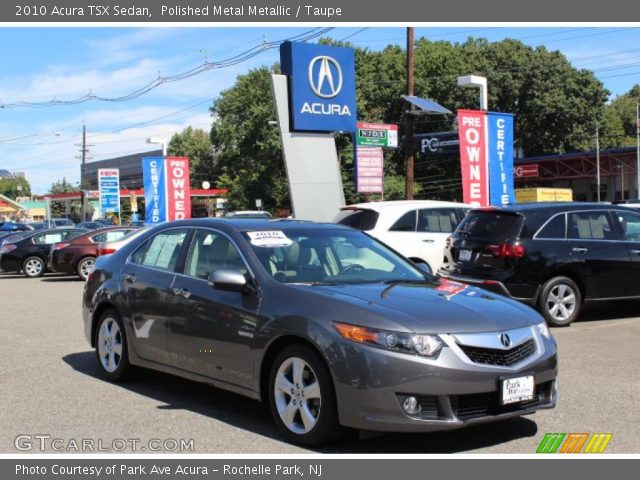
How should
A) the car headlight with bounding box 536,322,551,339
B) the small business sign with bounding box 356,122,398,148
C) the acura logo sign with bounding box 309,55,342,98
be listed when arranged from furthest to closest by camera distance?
the small business sign with bounding box 356,122,398,148 < the acura logo sign with bounding box 309,55,342,98 < the car headlight with bounding box 536,322,551,339

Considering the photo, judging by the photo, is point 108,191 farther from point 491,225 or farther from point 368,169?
point 491,225

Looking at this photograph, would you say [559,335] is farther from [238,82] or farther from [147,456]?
[238,82]

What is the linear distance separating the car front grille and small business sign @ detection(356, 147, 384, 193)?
22.5 meters

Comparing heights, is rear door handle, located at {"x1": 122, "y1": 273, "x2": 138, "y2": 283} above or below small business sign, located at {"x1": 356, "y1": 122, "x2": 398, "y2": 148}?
below

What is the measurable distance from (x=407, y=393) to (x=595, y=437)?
156 cm

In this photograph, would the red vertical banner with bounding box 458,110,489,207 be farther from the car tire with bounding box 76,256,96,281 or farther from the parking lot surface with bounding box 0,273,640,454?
the car tire with bounding box 76,256,96,281

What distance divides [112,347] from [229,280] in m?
2.29

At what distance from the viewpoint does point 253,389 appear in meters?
5.38

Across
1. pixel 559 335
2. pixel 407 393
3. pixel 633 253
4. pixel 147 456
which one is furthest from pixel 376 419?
pixel 633 253

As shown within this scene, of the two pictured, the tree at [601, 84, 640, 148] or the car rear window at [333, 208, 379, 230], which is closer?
the car rear window at [333, 208, 379, 230]

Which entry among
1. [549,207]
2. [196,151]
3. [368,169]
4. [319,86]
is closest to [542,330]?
[549,207]

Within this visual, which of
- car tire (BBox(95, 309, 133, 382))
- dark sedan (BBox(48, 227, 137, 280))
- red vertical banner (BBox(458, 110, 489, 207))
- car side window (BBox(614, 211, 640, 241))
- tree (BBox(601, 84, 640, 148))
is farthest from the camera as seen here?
tree (BBox(601, 84, 640, 148))

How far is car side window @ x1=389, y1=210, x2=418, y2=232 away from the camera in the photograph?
500 inches

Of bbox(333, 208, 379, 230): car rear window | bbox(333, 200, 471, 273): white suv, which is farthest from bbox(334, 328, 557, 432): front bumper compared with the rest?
bbox(333, 208, 379, 230): car rear window
